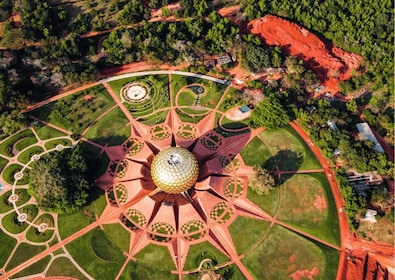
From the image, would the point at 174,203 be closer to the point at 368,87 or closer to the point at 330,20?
the point at 368,87

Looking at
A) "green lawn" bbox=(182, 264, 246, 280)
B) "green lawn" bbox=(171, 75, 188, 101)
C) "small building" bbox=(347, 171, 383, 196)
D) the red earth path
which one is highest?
"green lawn" bbox=(171, 75, 188, 101)

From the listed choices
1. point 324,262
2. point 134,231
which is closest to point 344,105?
point 324,262

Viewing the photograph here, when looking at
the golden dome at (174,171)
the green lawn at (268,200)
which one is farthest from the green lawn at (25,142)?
the green lawn at (268,200)

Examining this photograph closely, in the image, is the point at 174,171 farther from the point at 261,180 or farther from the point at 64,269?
the point at 64,269

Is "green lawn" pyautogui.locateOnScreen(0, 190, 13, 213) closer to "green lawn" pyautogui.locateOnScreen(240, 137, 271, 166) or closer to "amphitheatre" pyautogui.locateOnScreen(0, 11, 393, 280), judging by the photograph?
"amphitheatre" pyautogui.locateOnScreen(0, 11, 393, 280)

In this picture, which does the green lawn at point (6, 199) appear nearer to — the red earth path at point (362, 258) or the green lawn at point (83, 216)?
the green lawn at point (83, 216)

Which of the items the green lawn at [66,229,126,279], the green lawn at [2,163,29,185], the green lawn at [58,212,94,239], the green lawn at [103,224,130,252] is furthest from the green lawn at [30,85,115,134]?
the green lawn at [66,229,126,279]

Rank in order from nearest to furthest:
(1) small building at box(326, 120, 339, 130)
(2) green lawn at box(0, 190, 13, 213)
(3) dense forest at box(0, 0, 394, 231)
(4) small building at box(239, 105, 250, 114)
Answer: (2) green lawn at box(0, 190, 13, 213), (1) small building at box(326, 120, 339, 130), (3) dense forest at box(0, 0, 394, 231), (4) small building at box(239, 105, 250, 114)

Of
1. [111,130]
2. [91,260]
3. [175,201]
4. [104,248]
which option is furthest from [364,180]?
[91,260]
